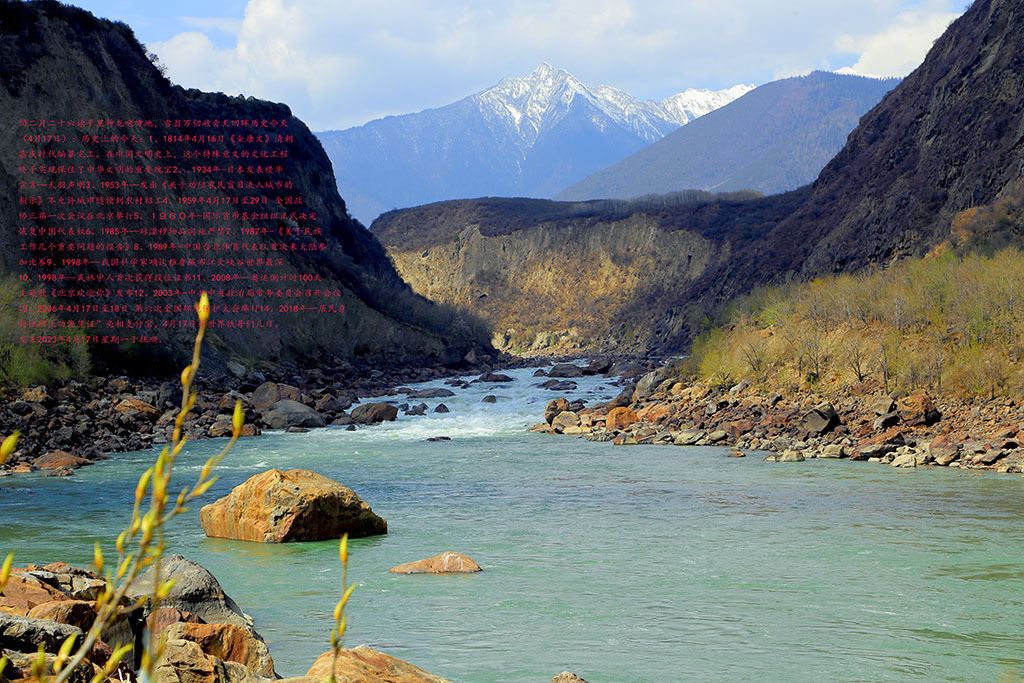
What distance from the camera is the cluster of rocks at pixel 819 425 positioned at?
23234 mm

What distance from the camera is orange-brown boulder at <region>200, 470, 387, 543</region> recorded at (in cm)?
1512

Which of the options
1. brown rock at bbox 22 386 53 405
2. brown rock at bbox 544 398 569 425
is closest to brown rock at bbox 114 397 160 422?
brown rock at bbox 22 386 53 405

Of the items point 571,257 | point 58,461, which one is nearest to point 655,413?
point 58,461

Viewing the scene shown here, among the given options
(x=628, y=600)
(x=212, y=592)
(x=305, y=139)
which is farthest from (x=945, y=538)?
(x=305, y=139)

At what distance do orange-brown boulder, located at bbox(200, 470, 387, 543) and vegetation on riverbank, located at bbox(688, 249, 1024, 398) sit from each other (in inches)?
722

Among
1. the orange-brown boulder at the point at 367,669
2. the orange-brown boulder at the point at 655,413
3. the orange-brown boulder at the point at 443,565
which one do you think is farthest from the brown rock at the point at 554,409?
the orange-brown boulder at the point at 367,669

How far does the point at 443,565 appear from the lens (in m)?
12.9

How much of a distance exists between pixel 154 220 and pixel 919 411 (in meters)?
35.6

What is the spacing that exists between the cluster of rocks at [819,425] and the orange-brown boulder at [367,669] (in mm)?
17918

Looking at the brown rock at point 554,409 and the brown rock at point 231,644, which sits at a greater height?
the brown rock at point 231,644

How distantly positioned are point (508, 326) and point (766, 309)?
8084cm

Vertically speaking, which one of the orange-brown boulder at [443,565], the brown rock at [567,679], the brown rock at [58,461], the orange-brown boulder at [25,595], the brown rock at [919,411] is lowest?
the brown rock at [919,411]

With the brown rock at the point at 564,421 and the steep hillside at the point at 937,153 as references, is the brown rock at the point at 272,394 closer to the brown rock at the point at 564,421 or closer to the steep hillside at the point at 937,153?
the brown rock at the point at 564,421

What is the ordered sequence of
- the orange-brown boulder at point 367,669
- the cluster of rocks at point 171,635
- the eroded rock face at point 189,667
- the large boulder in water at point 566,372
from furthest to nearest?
the large boulder in water at point 566,372 → the orange-brown boulder at point 367,669 → the eroded rock face at point 189,667 → the cluster of rocks at point 171,635
